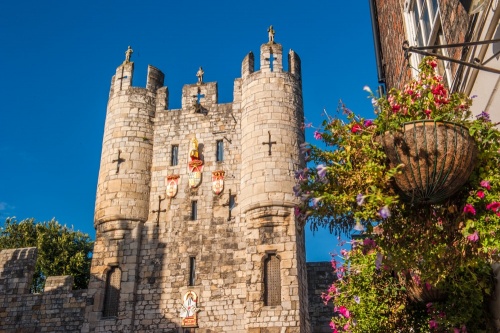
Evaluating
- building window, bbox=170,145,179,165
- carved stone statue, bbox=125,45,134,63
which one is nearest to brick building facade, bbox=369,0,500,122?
building window, bbox=170,145,179,165

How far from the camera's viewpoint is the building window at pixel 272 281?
15.6 meters

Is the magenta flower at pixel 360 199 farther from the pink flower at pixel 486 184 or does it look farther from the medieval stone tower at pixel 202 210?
the medieval stone tower at pixel 202 210

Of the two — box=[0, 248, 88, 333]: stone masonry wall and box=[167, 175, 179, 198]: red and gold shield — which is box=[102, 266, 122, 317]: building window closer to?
box=[0, 248, 88, 333]: stone masonry wall

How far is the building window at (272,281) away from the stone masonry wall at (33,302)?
19.1ft

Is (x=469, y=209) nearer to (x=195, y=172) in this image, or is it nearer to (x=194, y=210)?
(x=194, y=210)

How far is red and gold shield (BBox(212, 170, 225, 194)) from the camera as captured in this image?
1788cm

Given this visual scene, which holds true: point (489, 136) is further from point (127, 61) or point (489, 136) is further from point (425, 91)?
point (127, 61)

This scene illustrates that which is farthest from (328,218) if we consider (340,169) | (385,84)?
(385,84)

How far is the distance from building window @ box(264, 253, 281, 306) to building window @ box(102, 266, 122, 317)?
4376 mm

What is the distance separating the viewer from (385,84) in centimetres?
1173

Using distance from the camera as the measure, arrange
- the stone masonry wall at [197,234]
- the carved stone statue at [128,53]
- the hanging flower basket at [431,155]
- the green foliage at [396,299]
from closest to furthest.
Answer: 1. the hanging flower basket at [431,155]
2. the green foliage at [396,299]
3. the stone masonry wall at [197,234]
4. the carved stone statue at [128,53]

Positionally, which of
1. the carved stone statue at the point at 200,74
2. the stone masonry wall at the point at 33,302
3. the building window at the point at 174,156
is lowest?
the stone masonry wall at the point at 33,302

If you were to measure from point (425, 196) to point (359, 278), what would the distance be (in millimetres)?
3742

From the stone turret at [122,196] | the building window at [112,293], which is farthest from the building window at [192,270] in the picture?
the building window at [112,293]
